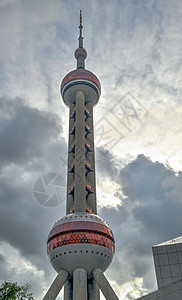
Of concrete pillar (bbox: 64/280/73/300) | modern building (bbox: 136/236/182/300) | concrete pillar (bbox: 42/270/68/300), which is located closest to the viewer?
modern building (bbox: 136/236/182/300)

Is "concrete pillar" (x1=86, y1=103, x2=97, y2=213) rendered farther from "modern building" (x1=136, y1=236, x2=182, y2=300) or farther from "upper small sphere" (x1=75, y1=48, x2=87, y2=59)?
"modern building" (x1=136, y1=236, x2=182, y2=300)

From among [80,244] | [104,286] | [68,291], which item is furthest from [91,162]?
[104,286]

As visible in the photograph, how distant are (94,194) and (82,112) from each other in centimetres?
1751

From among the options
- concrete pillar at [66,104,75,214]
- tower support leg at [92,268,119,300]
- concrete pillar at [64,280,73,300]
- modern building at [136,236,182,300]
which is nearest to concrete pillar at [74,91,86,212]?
concrete pillar at [66,104,75,214]

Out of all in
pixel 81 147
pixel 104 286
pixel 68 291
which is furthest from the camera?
pixel 81 147

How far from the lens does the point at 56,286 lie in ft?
123

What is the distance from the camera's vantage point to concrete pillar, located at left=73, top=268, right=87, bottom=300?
3666cm

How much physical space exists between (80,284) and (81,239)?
5821 millimetres

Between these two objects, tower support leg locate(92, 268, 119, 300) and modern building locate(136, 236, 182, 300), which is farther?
tower support leg locate(92, 268, 119, 300)

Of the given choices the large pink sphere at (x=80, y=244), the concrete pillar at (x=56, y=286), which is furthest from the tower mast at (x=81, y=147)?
the concrete pillar at (x=56, y=286)

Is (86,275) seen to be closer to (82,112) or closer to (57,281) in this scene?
(57,281)

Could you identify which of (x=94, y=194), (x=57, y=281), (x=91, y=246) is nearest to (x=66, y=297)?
(x=57, y=281)

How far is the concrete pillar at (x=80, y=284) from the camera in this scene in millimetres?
36656

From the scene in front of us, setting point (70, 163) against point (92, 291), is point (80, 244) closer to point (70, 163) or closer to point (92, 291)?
point (92, 291)
